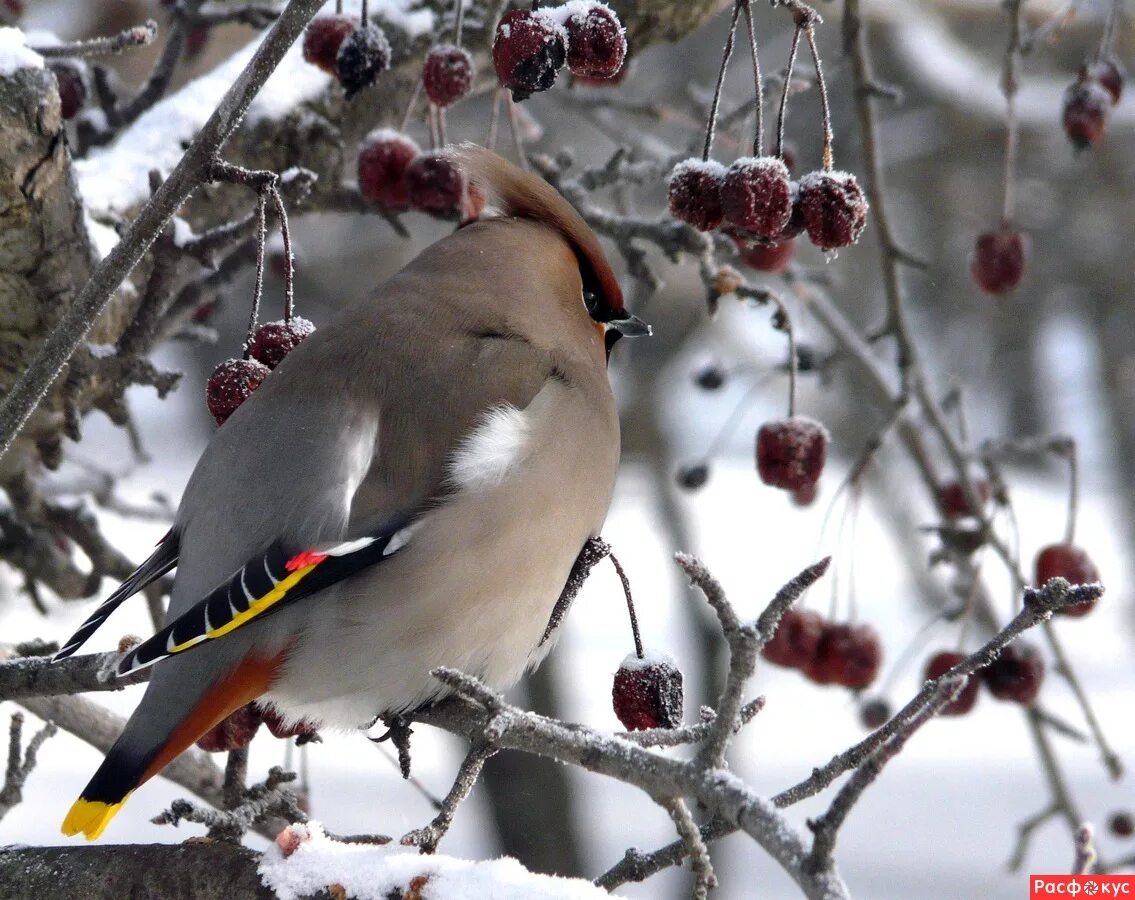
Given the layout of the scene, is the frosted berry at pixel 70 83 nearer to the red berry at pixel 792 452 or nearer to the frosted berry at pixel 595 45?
the frosted berry at pixel 595 45

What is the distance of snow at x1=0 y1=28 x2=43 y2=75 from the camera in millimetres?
1978

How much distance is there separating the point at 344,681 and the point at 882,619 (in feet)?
30.0

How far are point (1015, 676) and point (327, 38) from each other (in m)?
1.62

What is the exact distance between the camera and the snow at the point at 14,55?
1.98m

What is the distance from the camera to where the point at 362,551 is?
1.95 metres

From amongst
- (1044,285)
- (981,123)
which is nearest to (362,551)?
(981,123)

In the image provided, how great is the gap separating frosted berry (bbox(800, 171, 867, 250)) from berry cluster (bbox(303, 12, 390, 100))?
0.71 m

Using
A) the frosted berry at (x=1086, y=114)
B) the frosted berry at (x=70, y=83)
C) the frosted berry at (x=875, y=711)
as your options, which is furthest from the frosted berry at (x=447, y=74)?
the frosted berry at (x=875, y=711)

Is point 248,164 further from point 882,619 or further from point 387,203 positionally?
point 882,619

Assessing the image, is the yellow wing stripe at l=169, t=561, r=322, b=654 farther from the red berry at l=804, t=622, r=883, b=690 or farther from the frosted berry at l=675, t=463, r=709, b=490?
the frosted berry at l=675, t=463, r=709, b=490

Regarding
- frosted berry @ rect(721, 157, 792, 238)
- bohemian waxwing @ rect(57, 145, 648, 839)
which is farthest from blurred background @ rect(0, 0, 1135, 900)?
frosted berry @ rect(721, 157, 792, 238)

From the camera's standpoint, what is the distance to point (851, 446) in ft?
24.6

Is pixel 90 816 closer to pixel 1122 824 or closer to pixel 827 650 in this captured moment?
pixel 827 650

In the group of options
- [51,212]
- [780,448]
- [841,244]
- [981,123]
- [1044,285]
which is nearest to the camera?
[841,244]
